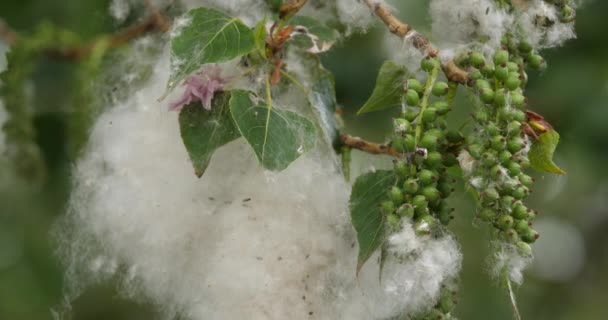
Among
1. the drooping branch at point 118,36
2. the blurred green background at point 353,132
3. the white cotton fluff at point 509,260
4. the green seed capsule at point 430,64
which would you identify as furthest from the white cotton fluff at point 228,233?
the blurred green background at point 353,132

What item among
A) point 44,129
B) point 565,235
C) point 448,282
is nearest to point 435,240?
point 448,282

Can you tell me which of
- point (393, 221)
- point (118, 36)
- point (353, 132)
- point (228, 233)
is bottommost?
point (353, 132)

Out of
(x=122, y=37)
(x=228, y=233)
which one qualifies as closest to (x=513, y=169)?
(x=228, y=233)

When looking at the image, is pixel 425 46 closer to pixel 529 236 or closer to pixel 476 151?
pixel 476 151

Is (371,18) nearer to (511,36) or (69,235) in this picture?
(511,36)

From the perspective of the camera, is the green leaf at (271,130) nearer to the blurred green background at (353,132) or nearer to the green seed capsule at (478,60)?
the green seed capsule at (478,60)

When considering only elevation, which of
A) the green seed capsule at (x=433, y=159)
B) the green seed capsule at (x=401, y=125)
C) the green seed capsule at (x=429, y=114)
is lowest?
the green seed capsule at (x=433, y=159)

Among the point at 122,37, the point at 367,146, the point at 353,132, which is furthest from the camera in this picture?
the point at 353,132
